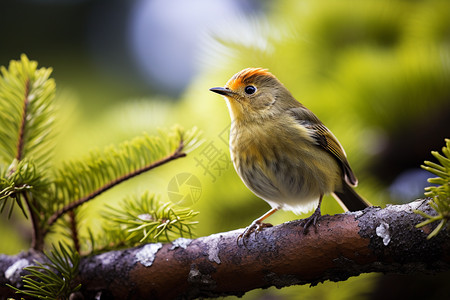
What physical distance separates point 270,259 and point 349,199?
124 centimetres

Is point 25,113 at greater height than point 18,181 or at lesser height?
greater

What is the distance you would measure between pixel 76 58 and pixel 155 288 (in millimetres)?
3716

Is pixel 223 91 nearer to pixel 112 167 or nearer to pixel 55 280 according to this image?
pixel 112 167

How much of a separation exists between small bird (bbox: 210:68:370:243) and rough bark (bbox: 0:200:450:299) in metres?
0.52

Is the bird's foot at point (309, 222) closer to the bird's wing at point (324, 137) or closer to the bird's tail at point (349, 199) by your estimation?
the bird's wing at point (324, 137)

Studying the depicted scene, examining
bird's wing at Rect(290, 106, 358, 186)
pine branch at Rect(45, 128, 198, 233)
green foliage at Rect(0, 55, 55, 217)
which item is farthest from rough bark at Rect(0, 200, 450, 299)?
bird's wing at Rect(290, 106, 358, 186)

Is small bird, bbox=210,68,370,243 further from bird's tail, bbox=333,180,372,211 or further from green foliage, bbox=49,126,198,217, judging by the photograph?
green foliage, bbox=49,126,198,217

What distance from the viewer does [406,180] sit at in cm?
217

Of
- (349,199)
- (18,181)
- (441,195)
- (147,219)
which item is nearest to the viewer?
(441,195)

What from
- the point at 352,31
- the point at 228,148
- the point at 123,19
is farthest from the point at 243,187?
the point at 123,19

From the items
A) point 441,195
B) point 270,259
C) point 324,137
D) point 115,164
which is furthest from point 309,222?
point 324,137

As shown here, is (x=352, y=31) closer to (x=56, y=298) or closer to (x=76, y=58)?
(x=56, y=298)

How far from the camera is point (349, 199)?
2.59 meters

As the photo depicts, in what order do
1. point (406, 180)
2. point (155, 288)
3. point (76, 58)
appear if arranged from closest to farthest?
point (155, 288) → point (406, 180) → point (76, 58)
